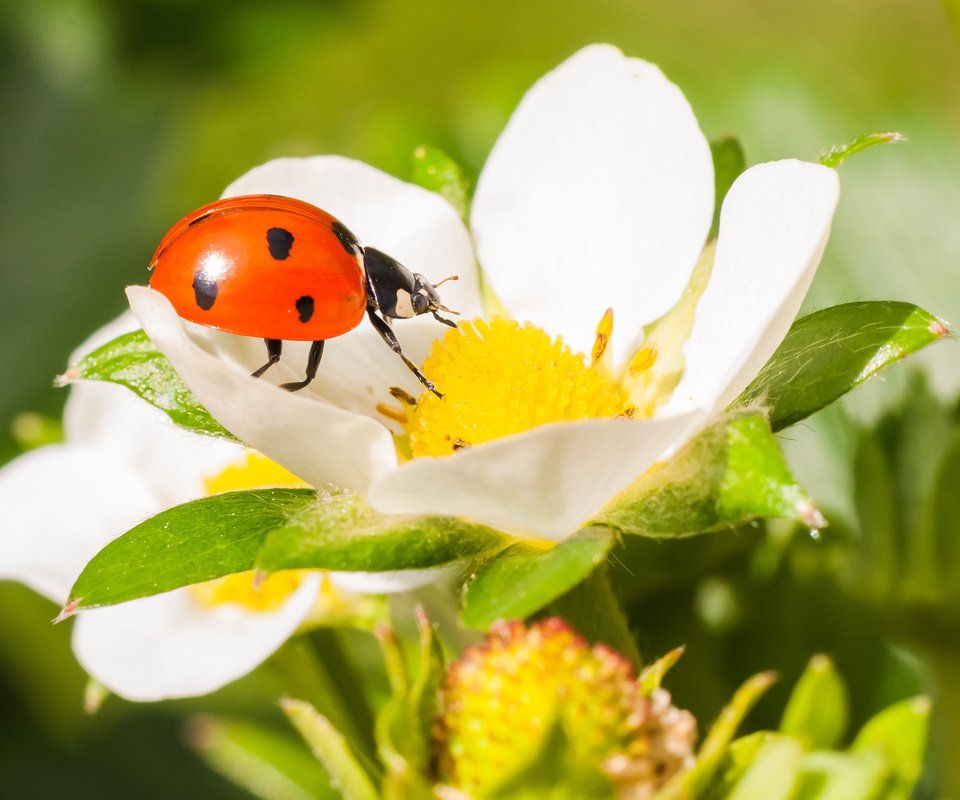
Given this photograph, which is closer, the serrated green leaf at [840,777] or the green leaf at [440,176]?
the serrated green leaf at [840,777]

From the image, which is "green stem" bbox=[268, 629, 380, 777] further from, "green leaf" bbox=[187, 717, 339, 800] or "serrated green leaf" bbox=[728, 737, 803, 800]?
"serrated green leaf" bbox=[728, 737, 803, 800]

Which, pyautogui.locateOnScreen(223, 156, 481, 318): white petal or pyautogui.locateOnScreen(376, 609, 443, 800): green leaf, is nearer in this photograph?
pyautogui.locateOnScreen(376, 609, 443, 800): green leaf

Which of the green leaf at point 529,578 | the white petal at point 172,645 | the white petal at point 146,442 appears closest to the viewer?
the green leaf at point 529,578

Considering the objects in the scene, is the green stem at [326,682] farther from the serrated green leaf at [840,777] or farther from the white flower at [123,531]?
the serrated green leaf at [840,777]

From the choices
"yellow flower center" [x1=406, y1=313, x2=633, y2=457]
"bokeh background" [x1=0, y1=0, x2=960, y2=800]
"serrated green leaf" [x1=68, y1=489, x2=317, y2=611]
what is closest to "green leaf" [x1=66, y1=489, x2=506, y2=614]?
"serrated green leaf" [x1=68, y1=489, x2=317, y2=611]

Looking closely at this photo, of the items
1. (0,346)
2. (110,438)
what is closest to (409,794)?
(110,438)

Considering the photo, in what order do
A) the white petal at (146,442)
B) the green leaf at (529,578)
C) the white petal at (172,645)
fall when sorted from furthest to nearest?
1. the white petal at (146,442)
2. the white petal at (172,645)
3. the green leaf at (529,578)

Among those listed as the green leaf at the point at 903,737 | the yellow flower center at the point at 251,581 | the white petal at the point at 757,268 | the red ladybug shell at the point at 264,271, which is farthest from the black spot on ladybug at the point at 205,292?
the green leaf at the point at 903,737

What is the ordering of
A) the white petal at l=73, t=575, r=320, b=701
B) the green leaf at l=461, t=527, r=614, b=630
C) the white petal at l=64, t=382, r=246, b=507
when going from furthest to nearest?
1. the white petal at l=64, t=382, r=246, b=507
2. the white petal at l=73, t=575, r=320, b=701
3. the green leaf at l=461, t=527, r=614, b=630
